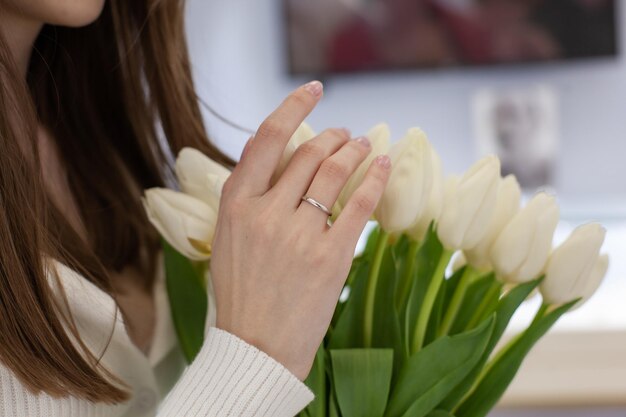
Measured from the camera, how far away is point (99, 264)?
28.2 inches

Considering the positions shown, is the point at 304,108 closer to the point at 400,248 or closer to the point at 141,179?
the point at 400,248

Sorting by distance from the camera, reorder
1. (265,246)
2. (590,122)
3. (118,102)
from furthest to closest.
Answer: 1. (590,122)
2. (118,102)
3. (265,246)

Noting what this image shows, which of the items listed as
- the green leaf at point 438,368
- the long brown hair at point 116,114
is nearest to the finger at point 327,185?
the green leaf at point 438,368

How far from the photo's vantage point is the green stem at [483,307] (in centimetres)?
61

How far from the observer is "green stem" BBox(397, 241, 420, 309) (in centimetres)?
60

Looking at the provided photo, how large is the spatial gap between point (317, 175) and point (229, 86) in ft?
9.68

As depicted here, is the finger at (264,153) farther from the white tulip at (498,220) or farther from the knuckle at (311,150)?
the white tulip at (498,220)

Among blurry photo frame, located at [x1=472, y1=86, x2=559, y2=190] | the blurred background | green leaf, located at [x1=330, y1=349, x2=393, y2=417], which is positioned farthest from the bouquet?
blurry photo frame, located at [x1=472, y1=86, x2=559, y2=190]

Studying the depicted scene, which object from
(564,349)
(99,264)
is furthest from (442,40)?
(99,264)

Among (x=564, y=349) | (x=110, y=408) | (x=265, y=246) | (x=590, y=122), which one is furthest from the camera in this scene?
(x=590, y=122)

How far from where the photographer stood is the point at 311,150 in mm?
574

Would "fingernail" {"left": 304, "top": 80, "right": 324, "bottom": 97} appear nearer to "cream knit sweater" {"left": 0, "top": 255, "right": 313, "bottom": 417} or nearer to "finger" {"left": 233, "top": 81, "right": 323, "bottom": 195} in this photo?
"finger" {"left": 233, "top": 81, "right": 323, "bottom": 195}

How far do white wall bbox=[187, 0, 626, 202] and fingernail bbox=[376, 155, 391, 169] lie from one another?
2.66 m

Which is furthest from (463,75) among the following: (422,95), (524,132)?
(524,132)
